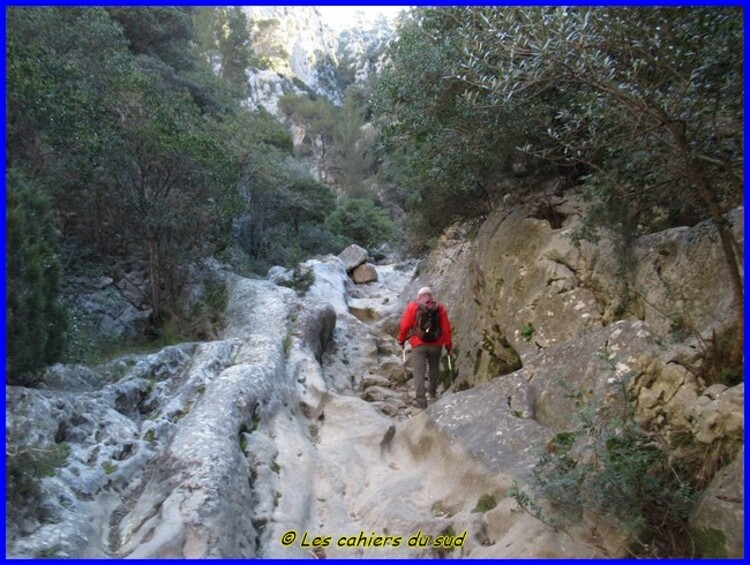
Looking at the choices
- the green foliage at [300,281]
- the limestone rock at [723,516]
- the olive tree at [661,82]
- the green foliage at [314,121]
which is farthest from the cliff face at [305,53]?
the limestone rock at [723,516]

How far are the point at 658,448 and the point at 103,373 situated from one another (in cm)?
783

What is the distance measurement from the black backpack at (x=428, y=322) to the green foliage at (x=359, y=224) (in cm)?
2155

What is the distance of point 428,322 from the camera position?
34.1 ft

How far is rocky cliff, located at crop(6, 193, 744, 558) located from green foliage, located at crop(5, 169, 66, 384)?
0.45 m

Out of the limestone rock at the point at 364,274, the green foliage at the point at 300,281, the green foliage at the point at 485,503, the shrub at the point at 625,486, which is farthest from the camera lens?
the limestone rock at the point at 364,274

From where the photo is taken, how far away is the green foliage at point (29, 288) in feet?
23.6

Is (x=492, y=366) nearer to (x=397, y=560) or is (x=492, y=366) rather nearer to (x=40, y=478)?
(x=397, y=560)

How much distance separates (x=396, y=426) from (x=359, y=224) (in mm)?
23982

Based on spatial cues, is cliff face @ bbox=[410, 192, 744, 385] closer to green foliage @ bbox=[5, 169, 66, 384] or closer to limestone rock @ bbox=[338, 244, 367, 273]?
green foliage @ bbox=[5, 169, 66, 384]

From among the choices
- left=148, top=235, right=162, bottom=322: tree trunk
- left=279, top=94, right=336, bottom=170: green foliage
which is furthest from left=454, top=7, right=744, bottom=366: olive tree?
left=279, top=94, right=336, bottom=170: green foliage

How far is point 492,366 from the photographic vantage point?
10570 mm

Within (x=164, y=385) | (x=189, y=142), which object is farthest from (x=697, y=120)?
(x=189, y=142)

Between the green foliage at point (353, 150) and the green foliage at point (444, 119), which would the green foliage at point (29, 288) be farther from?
the green foliage at point (353, 150)

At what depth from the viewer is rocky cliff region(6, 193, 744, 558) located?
5824 millimetres
